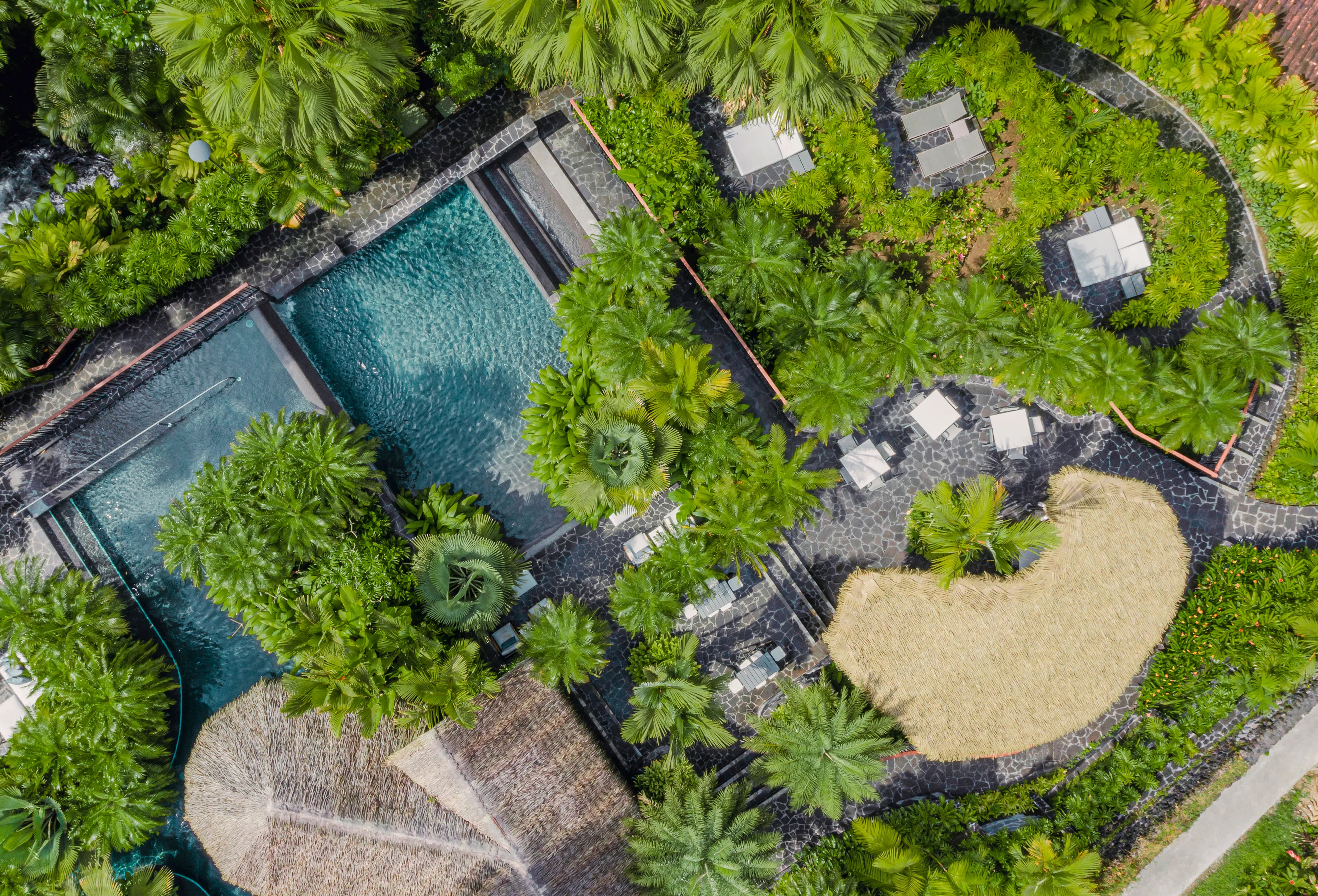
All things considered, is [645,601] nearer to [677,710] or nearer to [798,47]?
[677,710]

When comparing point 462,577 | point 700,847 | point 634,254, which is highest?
point 634,254

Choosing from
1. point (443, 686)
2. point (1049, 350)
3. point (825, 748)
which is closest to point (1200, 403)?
point (1049, 350)

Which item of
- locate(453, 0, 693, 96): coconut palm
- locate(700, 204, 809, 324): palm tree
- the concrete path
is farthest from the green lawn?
locate(453, 0, 693, 96): coconut palm

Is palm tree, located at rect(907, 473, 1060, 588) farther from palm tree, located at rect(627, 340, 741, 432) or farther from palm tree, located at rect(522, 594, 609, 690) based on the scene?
palm tree, located at rect(522, 594, 609, 690)

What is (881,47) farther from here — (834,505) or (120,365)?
(120,365)

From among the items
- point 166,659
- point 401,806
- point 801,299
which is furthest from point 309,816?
point 801,299

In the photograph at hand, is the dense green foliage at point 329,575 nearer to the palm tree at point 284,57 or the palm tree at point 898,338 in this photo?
the palm tree at point 284,57

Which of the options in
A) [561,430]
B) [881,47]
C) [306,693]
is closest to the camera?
[881,47]
